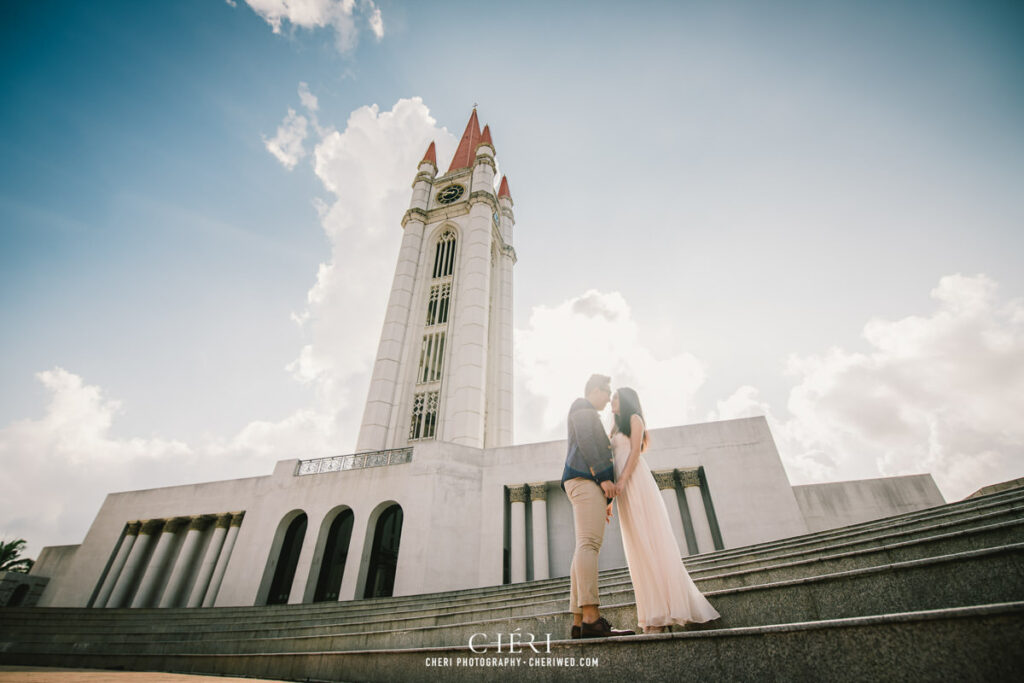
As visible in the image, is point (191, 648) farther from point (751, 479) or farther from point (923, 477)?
point (923, 477)

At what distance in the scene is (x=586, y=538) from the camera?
302 centimetres

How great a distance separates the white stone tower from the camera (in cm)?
2223

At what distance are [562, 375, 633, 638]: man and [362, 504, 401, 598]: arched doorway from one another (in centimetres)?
1279

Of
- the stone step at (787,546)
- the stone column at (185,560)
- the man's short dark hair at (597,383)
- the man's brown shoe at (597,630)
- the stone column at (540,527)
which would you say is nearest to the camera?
the man's brown shoe at (597,630)

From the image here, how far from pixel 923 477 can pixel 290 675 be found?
17.7 m

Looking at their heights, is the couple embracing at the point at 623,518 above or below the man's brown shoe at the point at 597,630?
above

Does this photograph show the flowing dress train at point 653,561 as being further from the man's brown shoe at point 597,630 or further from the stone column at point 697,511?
the stone column at point 697,511

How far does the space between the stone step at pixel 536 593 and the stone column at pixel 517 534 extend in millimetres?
3910

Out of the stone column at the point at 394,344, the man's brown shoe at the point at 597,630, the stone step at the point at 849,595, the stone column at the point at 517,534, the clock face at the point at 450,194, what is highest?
the clock face at the point at 450,194

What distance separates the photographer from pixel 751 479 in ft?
39.3

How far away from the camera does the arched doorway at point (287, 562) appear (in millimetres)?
13660

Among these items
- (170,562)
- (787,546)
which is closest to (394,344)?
(170,562)

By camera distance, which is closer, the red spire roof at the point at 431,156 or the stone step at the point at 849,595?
the stone step at the point at 849,595

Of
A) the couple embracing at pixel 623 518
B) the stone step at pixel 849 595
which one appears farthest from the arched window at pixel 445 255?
the couple embracing at pixel 623 518
